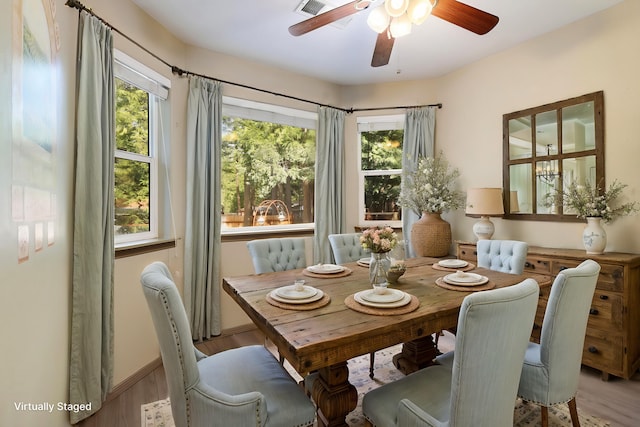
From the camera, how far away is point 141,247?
2424 millimetres

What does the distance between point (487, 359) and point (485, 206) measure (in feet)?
7.91

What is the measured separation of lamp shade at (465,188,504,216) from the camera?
10.2 ft

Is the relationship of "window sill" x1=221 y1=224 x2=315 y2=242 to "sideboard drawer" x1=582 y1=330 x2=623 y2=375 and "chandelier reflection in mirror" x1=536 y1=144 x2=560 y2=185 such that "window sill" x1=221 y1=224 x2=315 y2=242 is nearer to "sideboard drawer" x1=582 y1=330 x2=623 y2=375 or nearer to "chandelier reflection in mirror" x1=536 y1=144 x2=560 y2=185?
"chandelier reflection in mirror" x1=536 y1=144 x2=560 y2=185

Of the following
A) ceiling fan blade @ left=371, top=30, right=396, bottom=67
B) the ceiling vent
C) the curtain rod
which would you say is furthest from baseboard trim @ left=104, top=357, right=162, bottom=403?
the ceiling vent

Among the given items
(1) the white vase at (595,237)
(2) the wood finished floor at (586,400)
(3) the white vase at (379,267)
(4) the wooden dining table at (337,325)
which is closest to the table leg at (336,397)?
(4) the wooden dining table at (337,325)

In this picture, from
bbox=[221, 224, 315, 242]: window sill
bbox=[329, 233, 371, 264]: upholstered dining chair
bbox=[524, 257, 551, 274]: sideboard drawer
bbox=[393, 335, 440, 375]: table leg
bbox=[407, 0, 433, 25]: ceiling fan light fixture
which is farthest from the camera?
bbox=[221, 224, 315, 242]: window sill

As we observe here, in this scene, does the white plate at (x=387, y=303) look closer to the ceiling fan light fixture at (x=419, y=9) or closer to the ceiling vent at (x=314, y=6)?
the ceiling fan light fixture at (x=419, y=9)

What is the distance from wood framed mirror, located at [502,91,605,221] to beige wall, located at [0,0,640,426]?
8 cm

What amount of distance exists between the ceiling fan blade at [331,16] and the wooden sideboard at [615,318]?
2228 mm

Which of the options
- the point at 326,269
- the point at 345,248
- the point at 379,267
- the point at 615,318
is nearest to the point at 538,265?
the point at 615,318

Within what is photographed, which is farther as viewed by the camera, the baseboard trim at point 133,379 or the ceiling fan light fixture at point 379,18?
the baseboard trim at point 133,379

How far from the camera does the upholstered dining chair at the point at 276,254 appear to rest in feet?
8.09

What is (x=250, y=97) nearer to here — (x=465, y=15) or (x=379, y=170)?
(x=379, y=170)

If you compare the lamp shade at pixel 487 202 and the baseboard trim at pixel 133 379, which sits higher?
the lamp shade at pixel 487 202
